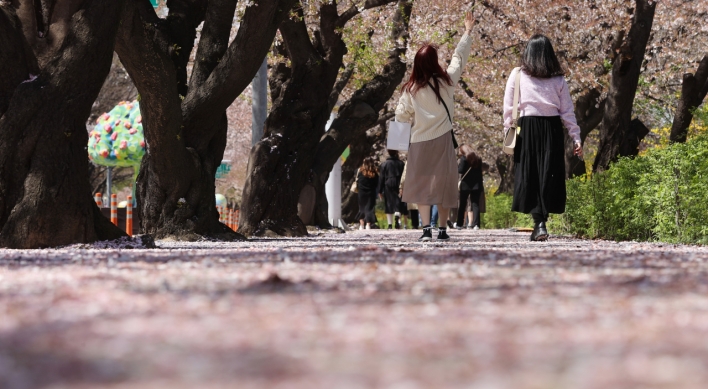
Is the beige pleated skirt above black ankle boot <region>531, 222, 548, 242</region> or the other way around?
above

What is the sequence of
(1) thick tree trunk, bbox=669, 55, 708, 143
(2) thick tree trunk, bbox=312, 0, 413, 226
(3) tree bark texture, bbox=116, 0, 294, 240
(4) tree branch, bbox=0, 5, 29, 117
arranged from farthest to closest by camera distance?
(2) thick tree trunk, bbox=312, 0, 413, 226, (1) thick tree trunk, bbox=669, 55, 708, 143, (3) tree bark texture, bbox=116, 0, 294, 240, (4) tree branch, bbox=0, 5, 29, 117

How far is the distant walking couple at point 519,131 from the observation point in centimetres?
1222

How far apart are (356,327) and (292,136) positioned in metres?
13.5

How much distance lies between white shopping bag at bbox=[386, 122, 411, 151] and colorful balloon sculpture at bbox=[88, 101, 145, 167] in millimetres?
16121

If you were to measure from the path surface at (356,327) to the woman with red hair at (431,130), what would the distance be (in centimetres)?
650

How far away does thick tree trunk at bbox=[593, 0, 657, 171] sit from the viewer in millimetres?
15836

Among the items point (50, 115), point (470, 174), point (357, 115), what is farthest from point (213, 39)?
point (470, 174)

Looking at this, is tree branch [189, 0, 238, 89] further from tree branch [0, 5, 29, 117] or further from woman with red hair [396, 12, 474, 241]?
tree branch [0, 5, 29, 117]

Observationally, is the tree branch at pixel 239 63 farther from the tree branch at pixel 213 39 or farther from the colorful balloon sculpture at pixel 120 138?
the colorful balloon sculpture at pixel 120 138

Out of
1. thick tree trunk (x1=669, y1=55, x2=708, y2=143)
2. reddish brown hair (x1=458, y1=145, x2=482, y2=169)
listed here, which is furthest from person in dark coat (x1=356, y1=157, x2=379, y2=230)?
thick tree trunk (x1=669, y1=55, x2=708, y2=143)

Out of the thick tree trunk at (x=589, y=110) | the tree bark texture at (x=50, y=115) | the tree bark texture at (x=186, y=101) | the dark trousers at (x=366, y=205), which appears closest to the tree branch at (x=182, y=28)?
the tree bark texture at (x=186, y=101)

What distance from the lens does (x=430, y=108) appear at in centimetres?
1247

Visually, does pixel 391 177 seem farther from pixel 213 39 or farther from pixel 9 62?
pixel 9 62

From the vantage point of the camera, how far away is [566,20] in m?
25.3
